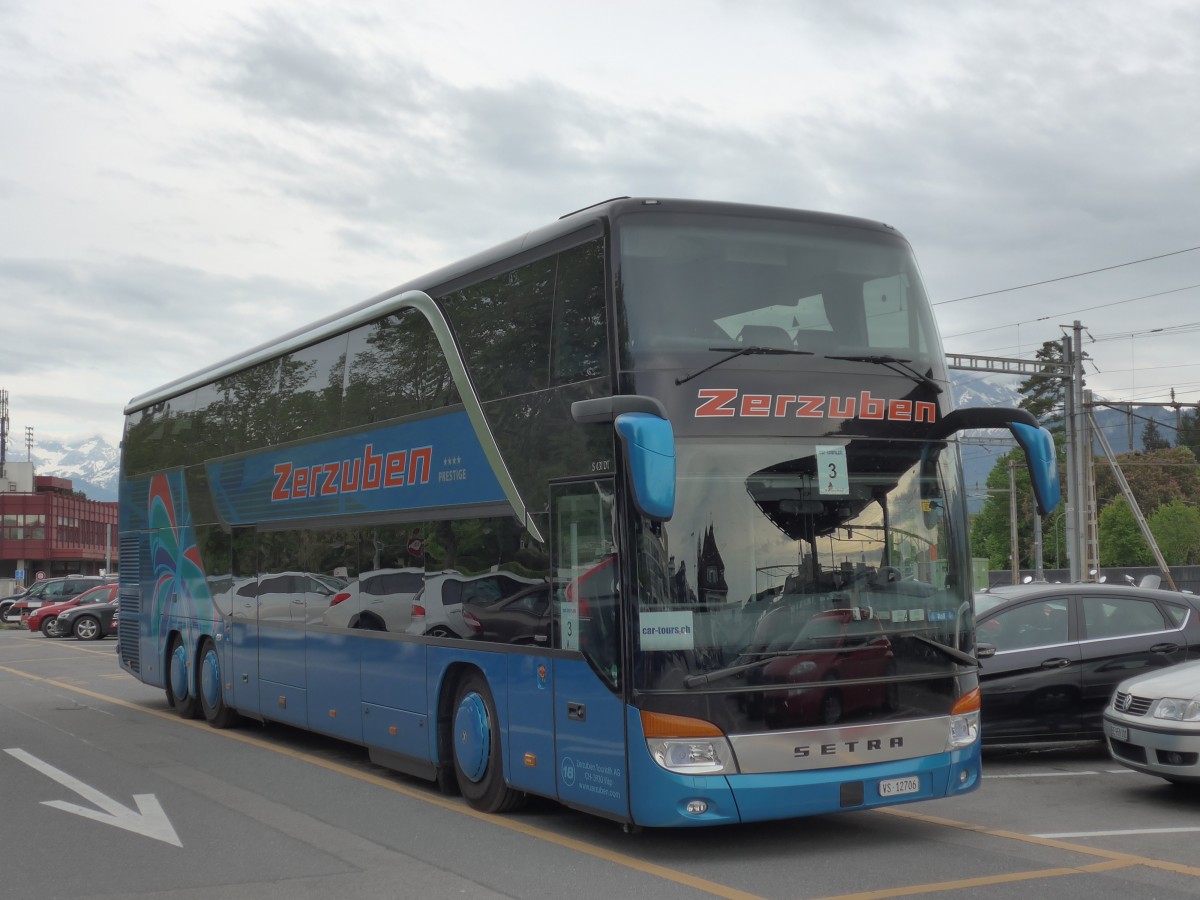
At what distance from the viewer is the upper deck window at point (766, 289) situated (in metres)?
8.12

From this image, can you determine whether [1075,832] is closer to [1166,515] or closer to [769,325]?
[769,325]

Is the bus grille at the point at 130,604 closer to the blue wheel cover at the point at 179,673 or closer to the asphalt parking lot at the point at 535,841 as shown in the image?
the blue wheel cover at the point at 179,673

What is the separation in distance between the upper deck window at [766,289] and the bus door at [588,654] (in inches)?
43.7

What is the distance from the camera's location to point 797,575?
782cm

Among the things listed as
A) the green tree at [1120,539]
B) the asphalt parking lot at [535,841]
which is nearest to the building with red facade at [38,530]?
the green tree at [1120,539]

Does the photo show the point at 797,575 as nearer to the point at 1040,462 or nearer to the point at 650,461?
the point at 650,461

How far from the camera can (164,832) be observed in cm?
908

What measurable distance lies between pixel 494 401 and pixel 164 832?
3666mm

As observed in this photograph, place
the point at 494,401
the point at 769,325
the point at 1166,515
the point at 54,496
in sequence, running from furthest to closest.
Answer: the point at 54,496 → the point at 1166,515 → the point at 494,401 → the point at 769,325

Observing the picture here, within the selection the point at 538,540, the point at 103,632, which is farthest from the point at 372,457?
the point at 103,632

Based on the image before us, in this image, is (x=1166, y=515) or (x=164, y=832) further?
(x=1166, y=515)

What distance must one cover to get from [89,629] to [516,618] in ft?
109

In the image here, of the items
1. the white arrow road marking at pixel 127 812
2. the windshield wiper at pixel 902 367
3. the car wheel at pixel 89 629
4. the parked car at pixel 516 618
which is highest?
the windshield wiper at pixel 902 367

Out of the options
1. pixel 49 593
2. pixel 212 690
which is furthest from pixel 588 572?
pixel 49 593
